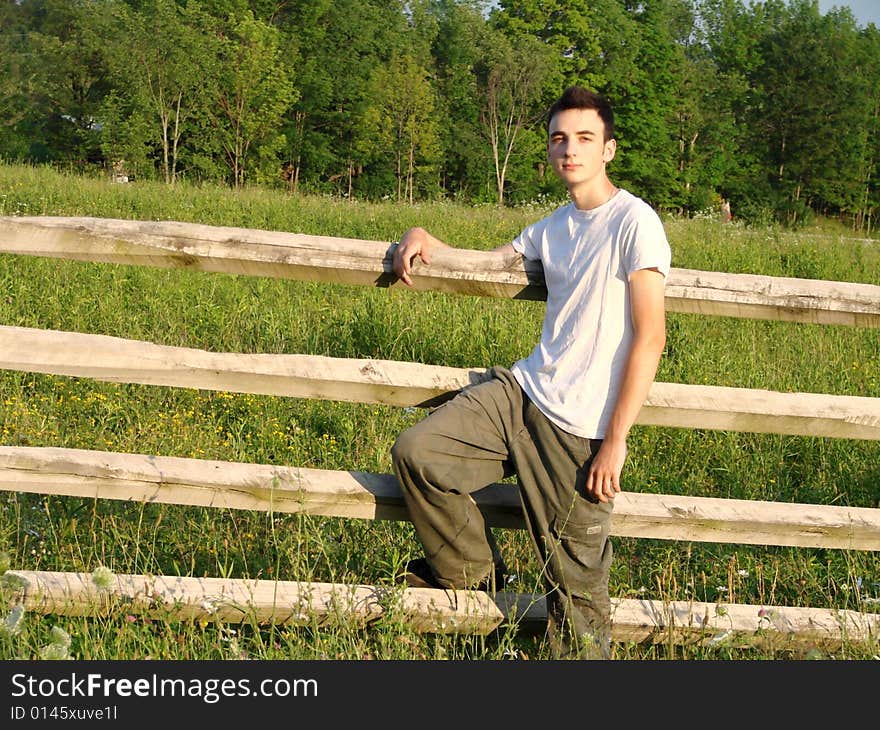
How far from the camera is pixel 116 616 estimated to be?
304cm

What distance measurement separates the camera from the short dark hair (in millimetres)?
3119

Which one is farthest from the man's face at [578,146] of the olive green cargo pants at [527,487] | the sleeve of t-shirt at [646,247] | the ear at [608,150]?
the olive green cargo pants at [527,487]

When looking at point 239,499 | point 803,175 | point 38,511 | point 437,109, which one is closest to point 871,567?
point 239,499

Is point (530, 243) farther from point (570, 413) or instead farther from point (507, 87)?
point (507, 87)

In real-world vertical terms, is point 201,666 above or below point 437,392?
below

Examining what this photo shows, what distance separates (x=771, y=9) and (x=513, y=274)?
7348 centimetres

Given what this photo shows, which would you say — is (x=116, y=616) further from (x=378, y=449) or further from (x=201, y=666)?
(x=378, y=449)

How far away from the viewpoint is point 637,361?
112 inches

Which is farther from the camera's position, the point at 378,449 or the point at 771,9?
the point at 771,9

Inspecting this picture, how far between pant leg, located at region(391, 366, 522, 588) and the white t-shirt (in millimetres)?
162

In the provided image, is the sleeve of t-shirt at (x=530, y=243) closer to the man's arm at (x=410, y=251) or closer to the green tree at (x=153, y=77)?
the man's arm at (x=410, y=251)

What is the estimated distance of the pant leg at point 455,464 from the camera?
3.00m

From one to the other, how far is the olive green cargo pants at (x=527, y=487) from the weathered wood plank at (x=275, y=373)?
25 cm

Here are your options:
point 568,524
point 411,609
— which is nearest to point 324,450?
point 411,609
